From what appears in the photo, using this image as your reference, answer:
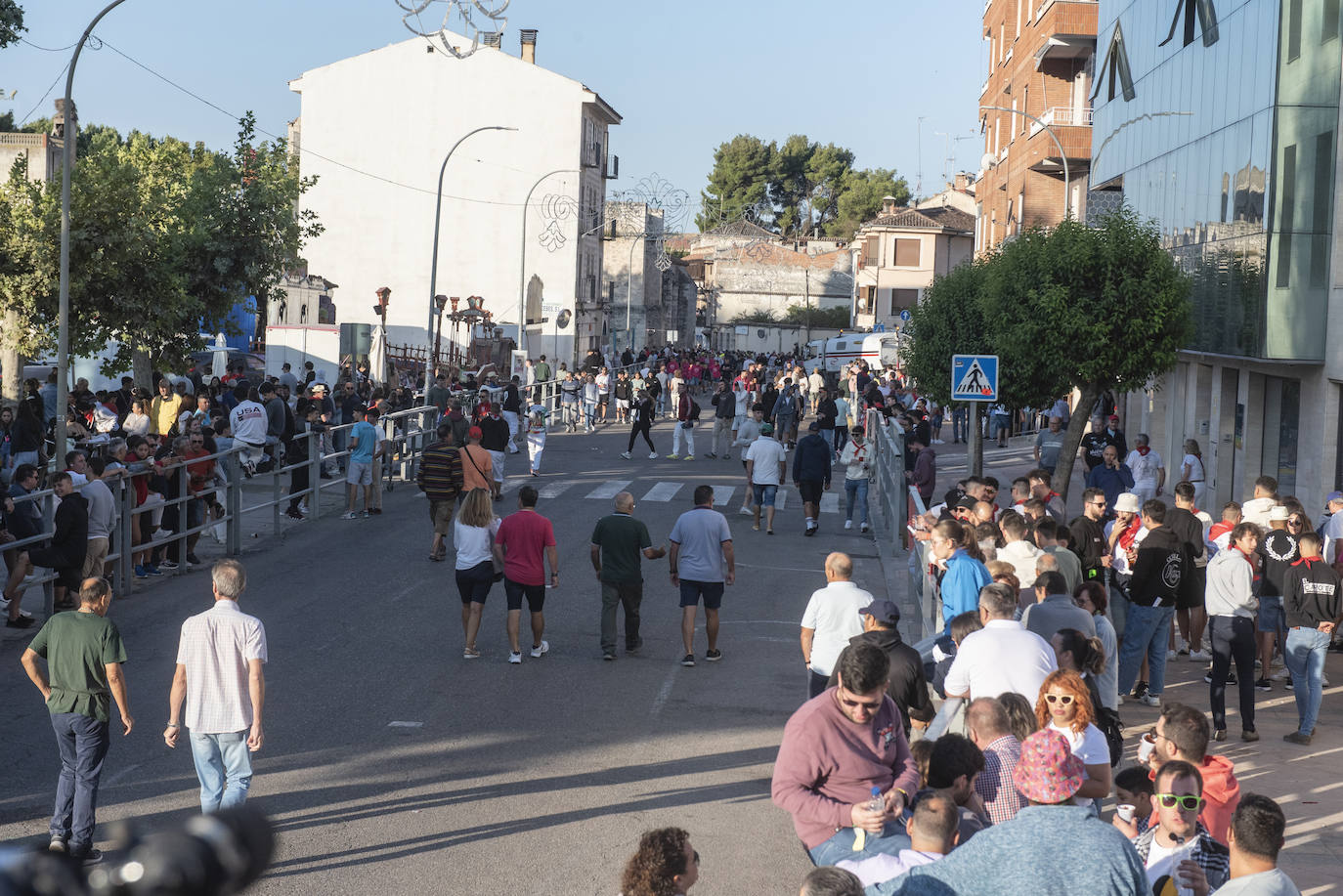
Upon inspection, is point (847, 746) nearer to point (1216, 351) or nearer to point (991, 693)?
point (991, 693)

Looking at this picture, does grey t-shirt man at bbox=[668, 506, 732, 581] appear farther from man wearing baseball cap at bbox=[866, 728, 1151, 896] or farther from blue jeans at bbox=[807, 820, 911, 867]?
man wearing baseball cap at bbox=[866, 728, 1151, 896]

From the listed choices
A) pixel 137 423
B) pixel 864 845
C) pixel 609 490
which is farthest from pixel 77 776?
pixel 609 490

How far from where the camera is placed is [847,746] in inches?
220

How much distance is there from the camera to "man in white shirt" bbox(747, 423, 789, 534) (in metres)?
19.8

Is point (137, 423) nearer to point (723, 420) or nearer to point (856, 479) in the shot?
point (856, 479)

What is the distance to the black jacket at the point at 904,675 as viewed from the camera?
7.55 m

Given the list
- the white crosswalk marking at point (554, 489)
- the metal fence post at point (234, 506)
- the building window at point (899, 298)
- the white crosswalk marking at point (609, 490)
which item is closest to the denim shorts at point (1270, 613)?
the metal fence post at point (234, 506)

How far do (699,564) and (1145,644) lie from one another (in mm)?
3802

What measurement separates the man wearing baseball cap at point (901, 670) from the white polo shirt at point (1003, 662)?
0.34m

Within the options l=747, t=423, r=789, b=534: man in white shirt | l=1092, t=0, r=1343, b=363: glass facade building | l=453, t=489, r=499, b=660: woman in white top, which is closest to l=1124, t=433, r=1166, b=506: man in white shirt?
l=1092, t=0, r=1343, b=363: glass facade building

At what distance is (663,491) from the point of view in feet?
77.9

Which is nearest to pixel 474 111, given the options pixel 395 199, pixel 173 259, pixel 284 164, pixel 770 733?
pixel 395 199

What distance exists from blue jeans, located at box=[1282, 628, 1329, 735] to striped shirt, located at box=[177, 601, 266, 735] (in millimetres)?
7581

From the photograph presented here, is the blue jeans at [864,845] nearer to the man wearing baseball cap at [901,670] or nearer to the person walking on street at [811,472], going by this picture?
the man wearing baseball cap at [901,670]
